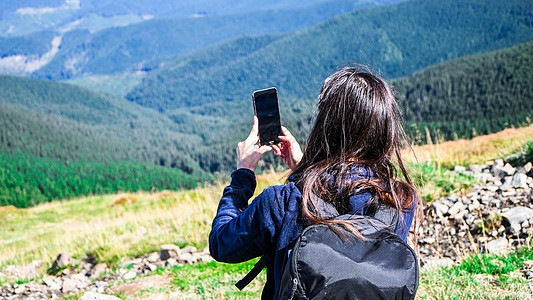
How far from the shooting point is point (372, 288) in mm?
1758

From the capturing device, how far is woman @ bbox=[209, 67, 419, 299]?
1967mm

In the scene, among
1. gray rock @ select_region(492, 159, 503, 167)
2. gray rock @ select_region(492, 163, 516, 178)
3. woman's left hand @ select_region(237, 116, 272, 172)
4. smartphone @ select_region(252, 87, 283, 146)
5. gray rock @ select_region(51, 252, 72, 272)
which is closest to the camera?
woman's left hand @ select_region(237, 116, 272, 172)

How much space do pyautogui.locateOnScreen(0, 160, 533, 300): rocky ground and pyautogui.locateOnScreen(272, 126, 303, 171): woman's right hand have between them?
258 cm

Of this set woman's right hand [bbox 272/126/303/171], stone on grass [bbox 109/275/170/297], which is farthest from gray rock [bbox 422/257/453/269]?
stone on grass [bbox 109/275/170/297]

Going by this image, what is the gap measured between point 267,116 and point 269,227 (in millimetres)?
692

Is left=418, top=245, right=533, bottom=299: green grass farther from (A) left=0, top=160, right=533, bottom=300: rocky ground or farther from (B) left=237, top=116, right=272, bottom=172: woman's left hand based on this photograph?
(B) left=237, top=116, right=272, bottom=172: woman's left hand

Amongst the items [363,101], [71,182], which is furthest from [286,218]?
[71,182]

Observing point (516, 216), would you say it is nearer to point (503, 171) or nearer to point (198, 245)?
point (503, 171)

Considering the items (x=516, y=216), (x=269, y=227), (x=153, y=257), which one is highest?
(x=269, y=227)

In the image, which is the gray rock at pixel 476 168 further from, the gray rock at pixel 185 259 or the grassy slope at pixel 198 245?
the gray rock at pixel 185 259

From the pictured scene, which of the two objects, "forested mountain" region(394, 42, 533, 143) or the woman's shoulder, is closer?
the woman's shoulder

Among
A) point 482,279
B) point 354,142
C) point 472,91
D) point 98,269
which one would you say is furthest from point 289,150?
point 472,91

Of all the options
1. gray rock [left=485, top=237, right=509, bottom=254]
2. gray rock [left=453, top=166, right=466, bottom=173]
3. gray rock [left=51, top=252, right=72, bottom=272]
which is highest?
gray rock [left=485, top=237, right=509, bottom=254]

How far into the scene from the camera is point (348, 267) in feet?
5.77
